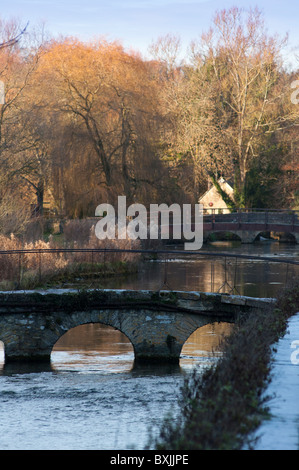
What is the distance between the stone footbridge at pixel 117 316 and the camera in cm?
1748

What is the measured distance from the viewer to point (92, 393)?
47.9 ft

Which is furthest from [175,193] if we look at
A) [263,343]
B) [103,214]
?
[263,343]

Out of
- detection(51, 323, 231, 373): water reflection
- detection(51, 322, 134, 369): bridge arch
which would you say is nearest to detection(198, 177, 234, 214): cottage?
detection(51, 323, 231, 373): water reflection

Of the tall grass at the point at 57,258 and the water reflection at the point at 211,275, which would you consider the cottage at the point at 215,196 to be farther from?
the tall grass at the point at 57,258

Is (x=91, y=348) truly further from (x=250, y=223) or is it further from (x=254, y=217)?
(x=254, y=217)

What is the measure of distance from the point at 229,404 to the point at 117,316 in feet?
37.5

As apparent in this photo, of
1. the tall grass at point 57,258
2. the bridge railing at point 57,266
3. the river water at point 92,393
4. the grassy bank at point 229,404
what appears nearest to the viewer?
the grassy bank at point 229,404

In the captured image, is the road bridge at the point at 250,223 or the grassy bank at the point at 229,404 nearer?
the grassy bank at the point at 229,404

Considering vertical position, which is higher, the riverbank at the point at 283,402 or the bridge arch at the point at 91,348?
the riverbank at the point at 283,402

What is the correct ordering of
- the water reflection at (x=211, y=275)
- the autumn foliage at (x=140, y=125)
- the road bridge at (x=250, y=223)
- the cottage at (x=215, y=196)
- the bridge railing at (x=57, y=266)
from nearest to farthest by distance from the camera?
the bridge railing at (x=57, y=266), the water reflection at (x=211, y=275), the autumn foliage at (x=140, y=125), the road bridge at (x=250, y=223), the cottage at (x=215, y=196)

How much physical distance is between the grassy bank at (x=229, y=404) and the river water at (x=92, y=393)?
488 mm

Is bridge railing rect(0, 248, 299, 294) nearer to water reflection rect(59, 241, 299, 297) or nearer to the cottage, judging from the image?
water reflection rect(59, 241, 299, 297)

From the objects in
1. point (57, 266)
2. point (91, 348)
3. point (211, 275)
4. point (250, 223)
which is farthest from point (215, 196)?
point (91, 348)

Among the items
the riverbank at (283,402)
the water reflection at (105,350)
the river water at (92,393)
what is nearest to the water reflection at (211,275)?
the water reflection at (105,350)
